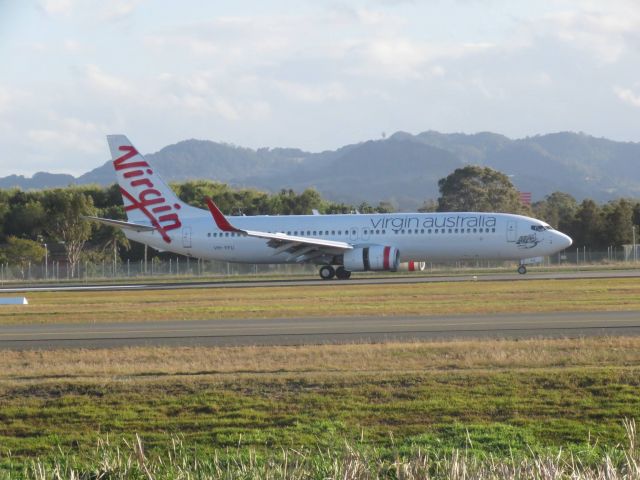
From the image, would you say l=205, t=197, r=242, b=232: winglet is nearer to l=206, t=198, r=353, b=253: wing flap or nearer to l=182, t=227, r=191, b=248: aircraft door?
l=206, t=198, r=353, b=253: wing flap

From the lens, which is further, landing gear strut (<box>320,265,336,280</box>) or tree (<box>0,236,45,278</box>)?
tree (<box>0,236,45,278</box>)

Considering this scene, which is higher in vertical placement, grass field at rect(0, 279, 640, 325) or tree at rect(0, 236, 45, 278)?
tree at rect(0, 236, 45, 278)

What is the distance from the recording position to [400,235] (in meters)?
54.5

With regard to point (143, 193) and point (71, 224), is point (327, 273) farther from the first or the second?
point (71, 224)

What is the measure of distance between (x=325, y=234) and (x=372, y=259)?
13.3ft

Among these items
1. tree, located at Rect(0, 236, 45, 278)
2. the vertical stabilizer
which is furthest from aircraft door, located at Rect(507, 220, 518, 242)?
tree, located at Rect(0, 236, 45, 278)

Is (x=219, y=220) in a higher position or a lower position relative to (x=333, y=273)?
higher

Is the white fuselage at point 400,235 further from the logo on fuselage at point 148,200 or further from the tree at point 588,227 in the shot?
the tree at point 588,227

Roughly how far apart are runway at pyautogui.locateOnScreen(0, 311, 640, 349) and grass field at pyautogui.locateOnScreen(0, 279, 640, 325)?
7.08 feet

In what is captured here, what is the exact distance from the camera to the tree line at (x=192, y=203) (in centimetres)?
8194

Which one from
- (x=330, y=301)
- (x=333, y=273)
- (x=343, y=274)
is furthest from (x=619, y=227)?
(x=330, y=301)

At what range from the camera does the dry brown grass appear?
19.1m

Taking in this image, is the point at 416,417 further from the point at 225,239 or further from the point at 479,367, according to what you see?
the point at 225,239

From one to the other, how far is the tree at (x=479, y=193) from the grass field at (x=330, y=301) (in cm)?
5882
